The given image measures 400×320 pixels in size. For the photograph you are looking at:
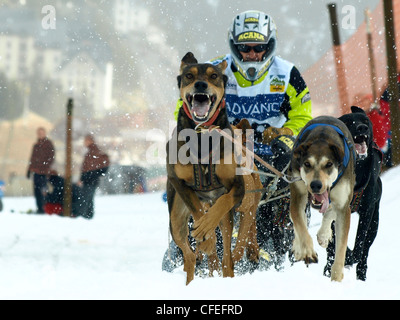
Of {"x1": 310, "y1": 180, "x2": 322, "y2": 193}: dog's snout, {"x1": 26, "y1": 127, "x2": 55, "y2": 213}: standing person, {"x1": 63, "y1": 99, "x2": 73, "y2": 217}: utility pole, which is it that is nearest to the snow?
{"x1": 310, "y1": 180, "x2": 322, "y2": 193}: dog's snout

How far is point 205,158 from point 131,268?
3120mm

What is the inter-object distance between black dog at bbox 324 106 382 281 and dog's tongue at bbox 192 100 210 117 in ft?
4.15

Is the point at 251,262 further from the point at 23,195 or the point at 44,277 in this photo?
the point at 23,195

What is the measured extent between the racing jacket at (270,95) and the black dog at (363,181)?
44 centimetres

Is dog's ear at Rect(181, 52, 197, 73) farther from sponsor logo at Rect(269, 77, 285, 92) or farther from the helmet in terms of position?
sponsor logo at Rect(269, 77, 285, 92)

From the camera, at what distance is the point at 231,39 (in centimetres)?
456

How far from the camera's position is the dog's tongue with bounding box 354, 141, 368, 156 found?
414 centimetres

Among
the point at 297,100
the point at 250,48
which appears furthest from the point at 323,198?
the point at 250,48

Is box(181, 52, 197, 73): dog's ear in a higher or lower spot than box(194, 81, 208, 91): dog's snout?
higher

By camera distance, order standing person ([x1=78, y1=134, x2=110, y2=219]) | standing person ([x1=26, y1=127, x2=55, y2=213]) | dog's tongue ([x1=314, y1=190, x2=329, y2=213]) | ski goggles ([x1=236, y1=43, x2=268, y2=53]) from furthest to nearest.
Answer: standing person ([x1=26, y1=127, x2=55, y2=213]), standing person ([x1=78, y1=134, x2=110, y2=219]), ski goggles ([x1=236, y1=43, x2=268, y2=53]), dog's tongue ([x1=314, y1=190, x2=329, y2=213])

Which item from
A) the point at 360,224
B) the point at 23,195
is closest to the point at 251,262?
the point at 360,224

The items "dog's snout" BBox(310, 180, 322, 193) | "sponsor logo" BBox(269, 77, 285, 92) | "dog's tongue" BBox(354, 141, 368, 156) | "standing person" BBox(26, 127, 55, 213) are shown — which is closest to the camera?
"dog's snout" BBox(310, 180, 322, 193)

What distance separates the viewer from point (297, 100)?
15.5ft
